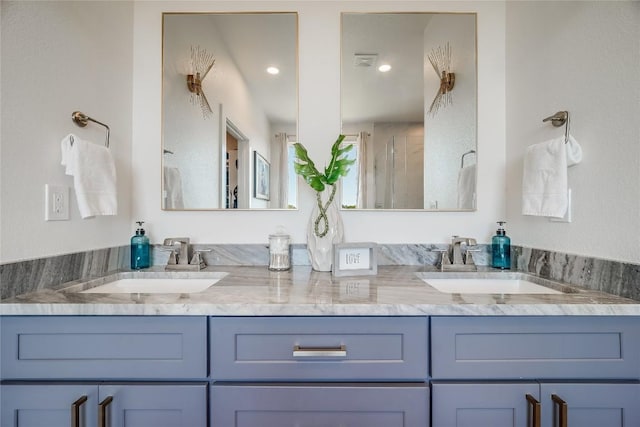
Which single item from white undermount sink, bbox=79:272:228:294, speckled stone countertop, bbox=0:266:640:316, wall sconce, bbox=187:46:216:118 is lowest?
white undermount sink, bbox=79:272:228:294

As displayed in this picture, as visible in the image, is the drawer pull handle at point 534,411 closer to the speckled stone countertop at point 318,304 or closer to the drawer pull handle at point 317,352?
the speckled stone countertop at point 318,304

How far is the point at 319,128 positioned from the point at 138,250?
986 millimetres

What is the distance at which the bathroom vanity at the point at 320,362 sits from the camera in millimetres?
891

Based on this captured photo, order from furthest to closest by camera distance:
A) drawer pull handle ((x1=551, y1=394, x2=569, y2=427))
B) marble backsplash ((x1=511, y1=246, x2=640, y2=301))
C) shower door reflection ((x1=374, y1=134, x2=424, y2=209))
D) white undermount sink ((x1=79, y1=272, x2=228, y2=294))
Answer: shower door reflection ((x1=374, y1=134, x2=424, y2=209)) → white undermount sink ((x1=79, y1=272, x2=228, y2=294)) → marble backsplash ((x1=511, y1=246, x2=640, y2=301)) → drawer pull handle ((x1=551, y1=394, x2=569, y2=427))

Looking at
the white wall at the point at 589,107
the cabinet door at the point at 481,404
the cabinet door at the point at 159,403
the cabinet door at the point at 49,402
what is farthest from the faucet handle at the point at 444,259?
the cabinet door at the point at 49,402

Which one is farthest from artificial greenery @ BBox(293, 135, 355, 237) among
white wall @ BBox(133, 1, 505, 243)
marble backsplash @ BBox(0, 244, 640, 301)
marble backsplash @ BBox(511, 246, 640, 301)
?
marble backsplash @ BBox(511, 246, 640, 301)

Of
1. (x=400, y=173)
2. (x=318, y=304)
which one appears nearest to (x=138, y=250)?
(x=318, y=304)

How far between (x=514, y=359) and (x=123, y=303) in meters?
1.08

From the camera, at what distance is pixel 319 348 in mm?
900

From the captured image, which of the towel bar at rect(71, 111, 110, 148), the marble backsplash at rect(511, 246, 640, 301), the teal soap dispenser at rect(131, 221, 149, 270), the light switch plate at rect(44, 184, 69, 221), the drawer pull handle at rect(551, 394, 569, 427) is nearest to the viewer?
the drawer pull handle at rect(551, 394, 569, 427)

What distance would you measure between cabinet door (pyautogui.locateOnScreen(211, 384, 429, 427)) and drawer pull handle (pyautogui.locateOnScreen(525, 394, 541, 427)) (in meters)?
0.27

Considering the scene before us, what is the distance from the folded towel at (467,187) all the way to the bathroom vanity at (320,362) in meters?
0.72

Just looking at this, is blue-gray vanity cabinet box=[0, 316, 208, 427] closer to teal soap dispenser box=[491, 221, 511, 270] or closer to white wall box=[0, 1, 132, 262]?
white wall box=[0, 1, 132, 262]

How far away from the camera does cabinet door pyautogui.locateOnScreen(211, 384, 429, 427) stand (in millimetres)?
891
